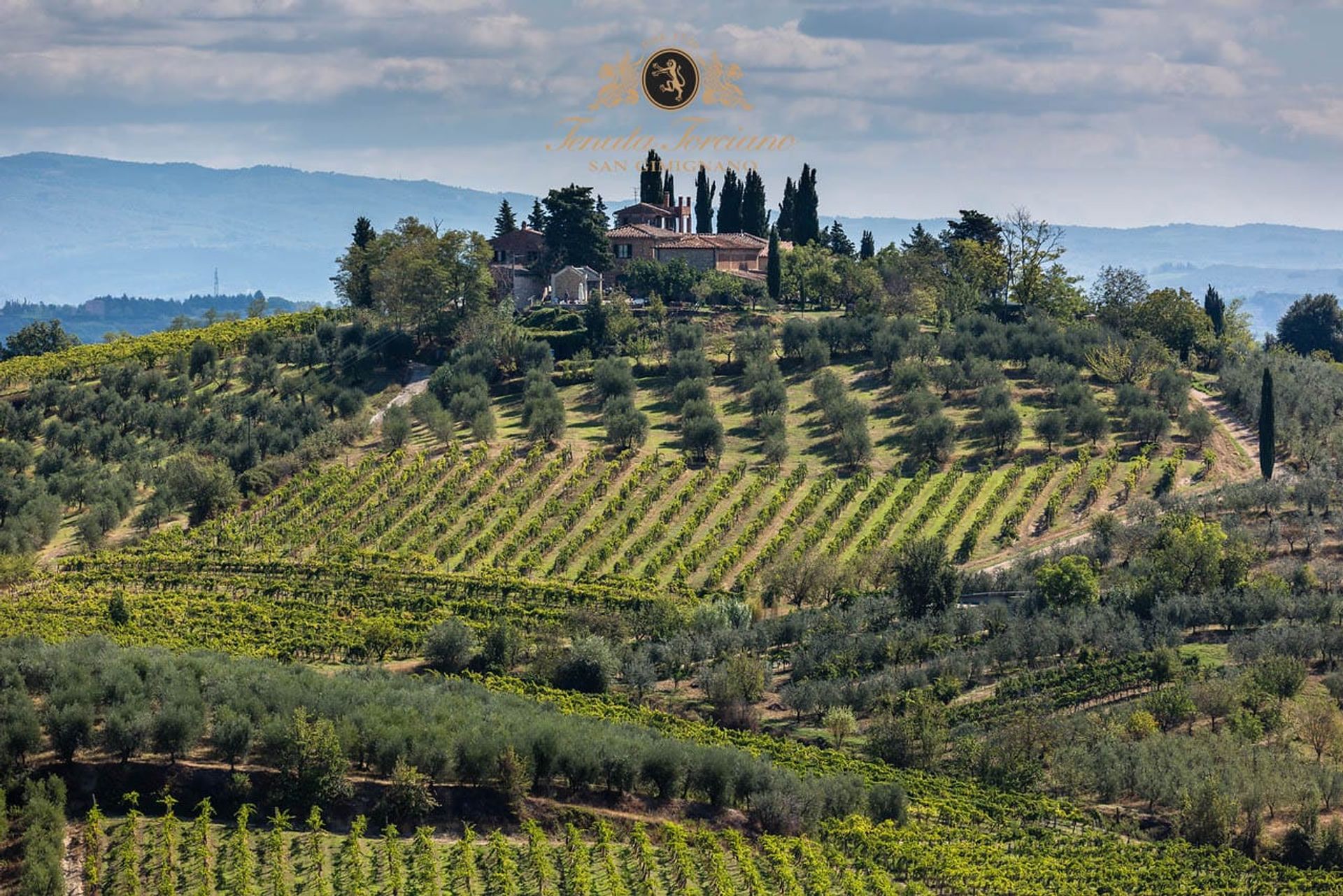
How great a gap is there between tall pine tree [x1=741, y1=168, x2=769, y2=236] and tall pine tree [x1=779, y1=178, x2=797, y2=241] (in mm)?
2870

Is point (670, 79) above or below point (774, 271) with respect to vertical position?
above

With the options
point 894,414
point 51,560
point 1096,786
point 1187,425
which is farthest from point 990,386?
point 51,560

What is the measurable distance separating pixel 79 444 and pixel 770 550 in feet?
144

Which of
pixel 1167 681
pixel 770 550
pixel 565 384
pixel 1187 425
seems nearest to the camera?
pixel 1167 681

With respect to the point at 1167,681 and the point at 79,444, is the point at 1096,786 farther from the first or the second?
the point at 79,444

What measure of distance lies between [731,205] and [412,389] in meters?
41.5

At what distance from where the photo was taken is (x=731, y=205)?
126 m

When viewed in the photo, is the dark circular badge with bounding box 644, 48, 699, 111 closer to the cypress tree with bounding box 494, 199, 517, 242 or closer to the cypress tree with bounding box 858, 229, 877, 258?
the cypress tree with bounding box 494, 199, 517, 242

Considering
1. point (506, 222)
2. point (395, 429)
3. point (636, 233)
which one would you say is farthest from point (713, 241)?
point (395, 429)

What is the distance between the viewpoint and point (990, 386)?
86.8 meters

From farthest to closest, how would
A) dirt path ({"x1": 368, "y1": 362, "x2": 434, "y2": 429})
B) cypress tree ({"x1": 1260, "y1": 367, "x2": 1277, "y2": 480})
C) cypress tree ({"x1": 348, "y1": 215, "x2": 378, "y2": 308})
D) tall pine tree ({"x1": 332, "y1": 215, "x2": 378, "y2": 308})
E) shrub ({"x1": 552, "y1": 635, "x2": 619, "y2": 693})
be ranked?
cypress tree ({"x1": 348, "y1": 215, "x2": 378, "y2": 308}) → tall pine tree ({"x1": 332, "y1": 215, "x2": 378, "y2": 308}) → dirt path ({"x1": 368, "y1": 362, "x2": 434, "y2": 429}) → cypress tree ({"x1": 1260, "y1": 367, "x2": 1277, "y2": 480}) → shrub ({"x1": 552, "y1": 635, "x2": 619, "y2": 693})

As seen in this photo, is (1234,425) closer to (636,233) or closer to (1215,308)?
(1215,308)

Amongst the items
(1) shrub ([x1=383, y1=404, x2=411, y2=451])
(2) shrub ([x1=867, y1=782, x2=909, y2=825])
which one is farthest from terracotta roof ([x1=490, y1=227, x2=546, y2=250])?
(2) shrub ([x1=867, y1=782, x2=909, y2=825])

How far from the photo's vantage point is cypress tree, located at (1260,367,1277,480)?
2961 inches
